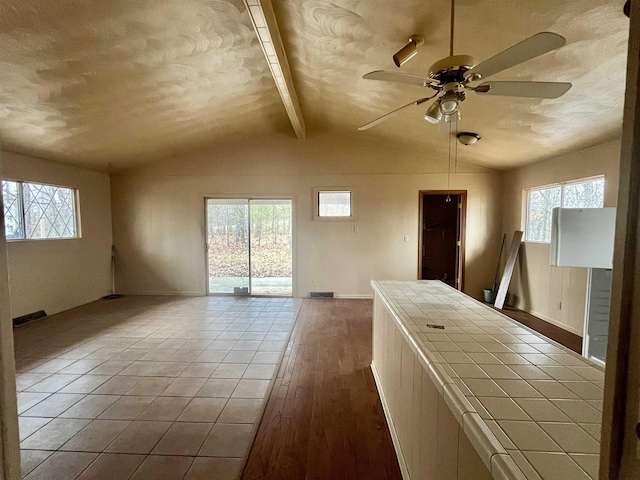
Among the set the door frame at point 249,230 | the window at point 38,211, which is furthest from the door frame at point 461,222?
the window at point 38,211

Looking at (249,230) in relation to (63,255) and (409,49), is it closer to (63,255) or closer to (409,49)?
(63,255)

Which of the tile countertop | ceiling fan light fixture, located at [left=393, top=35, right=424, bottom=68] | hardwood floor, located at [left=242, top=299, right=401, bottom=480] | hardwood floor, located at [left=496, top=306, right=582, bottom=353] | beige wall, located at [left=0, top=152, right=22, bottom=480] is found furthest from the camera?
hardwood floor, located at [left=496, top=306, right=582, bottom=353]

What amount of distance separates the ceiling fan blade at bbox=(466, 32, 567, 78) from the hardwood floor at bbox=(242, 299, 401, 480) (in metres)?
2.38

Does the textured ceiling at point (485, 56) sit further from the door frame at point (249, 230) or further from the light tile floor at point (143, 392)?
the light tile floor at point (143, 392)

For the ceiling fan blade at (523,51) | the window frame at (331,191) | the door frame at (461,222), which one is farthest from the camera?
the window frame at (331,191)

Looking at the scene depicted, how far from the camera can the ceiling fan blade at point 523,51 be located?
1.37m

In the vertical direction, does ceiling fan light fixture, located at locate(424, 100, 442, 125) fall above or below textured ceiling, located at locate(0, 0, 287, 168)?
below

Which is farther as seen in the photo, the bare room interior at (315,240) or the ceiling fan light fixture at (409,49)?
the ceiling fan light fixture at (409,49)

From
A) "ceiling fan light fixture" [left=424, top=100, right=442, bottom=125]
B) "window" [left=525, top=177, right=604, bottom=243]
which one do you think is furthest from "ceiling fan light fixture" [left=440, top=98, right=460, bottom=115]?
"window" [left=525, top=177, right=604, bottom=243]

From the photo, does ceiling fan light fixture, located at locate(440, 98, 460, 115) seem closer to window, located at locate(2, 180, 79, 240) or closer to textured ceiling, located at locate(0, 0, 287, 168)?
textured ceiling, located at locate(0, 0, 287, 168)

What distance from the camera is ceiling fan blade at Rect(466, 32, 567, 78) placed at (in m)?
1.37

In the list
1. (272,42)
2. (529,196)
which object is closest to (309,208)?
(272,42)

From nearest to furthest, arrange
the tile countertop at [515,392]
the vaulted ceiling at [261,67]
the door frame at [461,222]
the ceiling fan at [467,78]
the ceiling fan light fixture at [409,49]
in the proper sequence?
the tile countertop at [515,392] → the ceiling fan at [467,78] → the vaulted ceiling at [261,67] → the ceiling fan light fixture at [409,49] → the door frame at [461,222]

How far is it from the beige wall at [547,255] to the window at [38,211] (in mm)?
7341
